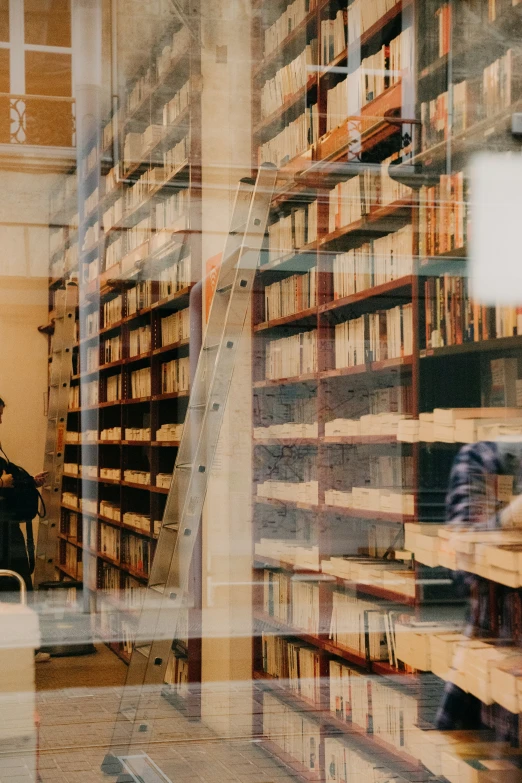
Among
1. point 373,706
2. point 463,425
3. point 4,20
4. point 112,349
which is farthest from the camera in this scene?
point 112,349

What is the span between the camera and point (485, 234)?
306 cm

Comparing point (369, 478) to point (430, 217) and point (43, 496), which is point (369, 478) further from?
point (43, 496)

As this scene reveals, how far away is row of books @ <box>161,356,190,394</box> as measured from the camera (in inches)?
167

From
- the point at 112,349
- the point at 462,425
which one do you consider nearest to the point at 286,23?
the point at 112,349

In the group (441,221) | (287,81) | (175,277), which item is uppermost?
(287,81)

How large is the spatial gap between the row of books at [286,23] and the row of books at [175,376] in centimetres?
147

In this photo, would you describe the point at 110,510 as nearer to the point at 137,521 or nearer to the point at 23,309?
the point at 137,521

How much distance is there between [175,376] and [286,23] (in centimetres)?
169

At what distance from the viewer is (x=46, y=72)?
3.70 metres

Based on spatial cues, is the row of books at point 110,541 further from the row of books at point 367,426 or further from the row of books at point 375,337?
the row of books at point 375,337

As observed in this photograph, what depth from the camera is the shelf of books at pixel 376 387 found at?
8.56ft

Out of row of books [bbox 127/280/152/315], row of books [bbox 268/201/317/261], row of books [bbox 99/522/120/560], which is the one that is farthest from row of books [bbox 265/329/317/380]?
row of books [bbox 99/522/120/560]

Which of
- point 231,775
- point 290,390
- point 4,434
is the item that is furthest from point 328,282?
point 231,775

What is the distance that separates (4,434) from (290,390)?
130cm
